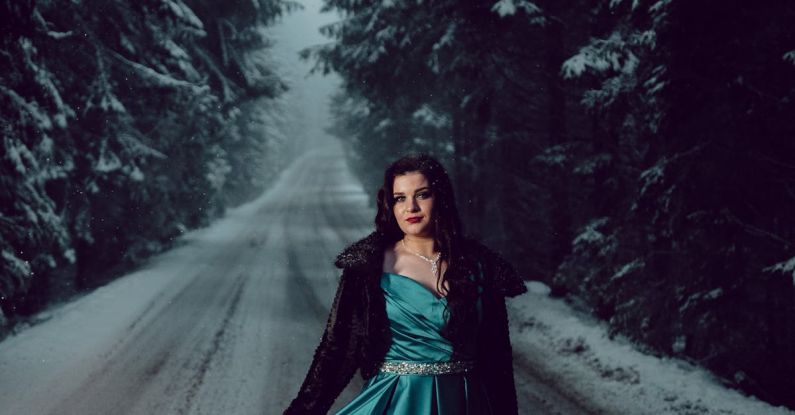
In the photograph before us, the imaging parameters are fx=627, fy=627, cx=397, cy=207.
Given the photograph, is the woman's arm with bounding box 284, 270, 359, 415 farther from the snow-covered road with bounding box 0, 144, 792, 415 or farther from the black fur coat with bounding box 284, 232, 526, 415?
the snow-covered road with bounding box 0, 144, 792, 415

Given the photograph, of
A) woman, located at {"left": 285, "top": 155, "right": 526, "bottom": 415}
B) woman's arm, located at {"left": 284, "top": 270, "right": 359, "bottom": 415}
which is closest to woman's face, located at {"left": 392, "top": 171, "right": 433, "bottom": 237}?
woman, located at {"left": 285, "top": 155, "right": 526, "bottom": 415}

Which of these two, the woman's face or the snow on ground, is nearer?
the woman's face

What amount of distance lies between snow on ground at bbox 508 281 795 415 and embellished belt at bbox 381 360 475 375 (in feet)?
13.7

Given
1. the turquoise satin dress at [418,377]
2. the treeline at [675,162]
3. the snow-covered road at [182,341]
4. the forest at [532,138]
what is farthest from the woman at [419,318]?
the forest at [532,138]

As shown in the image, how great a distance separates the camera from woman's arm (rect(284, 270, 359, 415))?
263 cm

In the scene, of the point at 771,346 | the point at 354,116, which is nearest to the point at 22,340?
the point at 771,346

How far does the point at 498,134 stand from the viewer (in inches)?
578

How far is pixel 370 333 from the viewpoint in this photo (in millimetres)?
2566

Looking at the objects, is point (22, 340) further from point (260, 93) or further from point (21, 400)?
point (260, 93)

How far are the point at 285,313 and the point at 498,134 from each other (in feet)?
22.6

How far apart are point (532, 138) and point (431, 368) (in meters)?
12.9

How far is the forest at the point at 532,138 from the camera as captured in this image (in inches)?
266

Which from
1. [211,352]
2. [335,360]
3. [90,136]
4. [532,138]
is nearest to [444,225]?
[335,360]

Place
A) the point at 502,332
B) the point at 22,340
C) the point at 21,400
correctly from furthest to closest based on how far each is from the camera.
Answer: the point at 22,340, the point at 21,400, the point at 502,332
